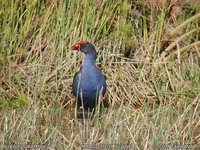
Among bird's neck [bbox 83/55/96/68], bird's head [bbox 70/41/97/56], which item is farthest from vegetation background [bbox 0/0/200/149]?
bird's neck [bbox 83/55/96/68]

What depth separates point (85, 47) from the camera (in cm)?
816

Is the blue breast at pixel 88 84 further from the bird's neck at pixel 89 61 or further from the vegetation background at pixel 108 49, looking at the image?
the vegetation background at pixel 108 49

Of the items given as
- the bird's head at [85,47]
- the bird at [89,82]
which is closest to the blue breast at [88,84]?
the bird at [89,82]

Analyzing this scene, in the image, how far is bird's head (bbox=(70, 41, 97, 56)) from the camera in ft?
26.7

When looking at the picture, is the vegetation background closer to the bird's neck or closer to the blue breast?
the blue breast

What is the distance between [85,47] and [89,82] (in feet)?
1.30

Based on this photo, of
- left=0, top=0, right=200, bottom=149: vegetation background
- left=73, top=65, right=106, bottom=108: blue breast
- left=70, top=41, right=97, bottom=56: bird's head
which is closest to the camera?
left=73, top=65, right=106, bottom=108: blue breast

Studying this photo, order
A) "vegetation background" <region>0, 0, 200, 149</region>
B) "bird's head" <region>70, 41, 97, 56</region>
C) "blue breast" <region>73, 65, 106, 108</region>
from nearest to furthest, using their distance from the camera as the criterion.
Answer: "blue breast" <region>73, 65, 106, 108</region>, "bird's head" <region>70, 41, 97, 56</region>, "vegetation background" <region>0, 0, 200, 149</region>

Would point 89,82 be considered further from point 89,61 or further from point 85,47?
point 85,47

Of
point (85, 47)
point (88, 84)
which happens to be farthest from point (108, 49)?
point (88, 84)

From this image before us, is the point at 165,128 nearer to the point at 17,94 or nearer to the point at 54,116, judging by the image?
the point at 54,116

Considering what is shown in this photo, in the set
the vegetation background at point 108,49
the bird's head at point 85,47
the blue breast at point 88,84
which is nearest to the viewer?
the blue breast at point 88,84

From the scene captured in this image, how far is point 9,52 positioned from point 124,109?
225cm

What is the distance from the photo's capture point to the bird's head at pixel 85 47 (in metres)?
8.13
